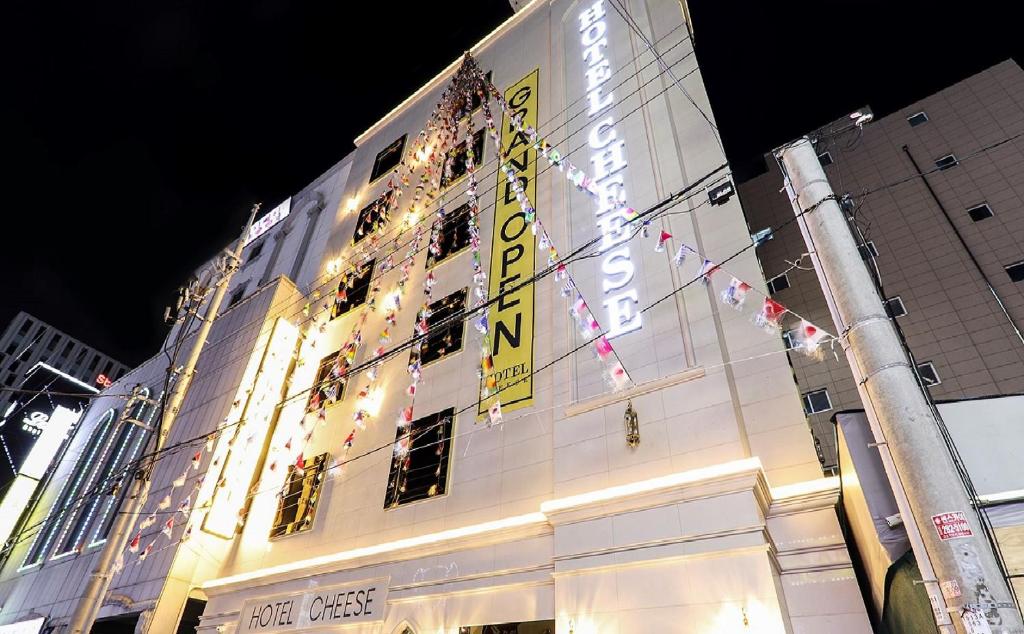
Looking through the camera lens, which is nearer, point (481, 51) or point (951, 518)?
point (951, 518)

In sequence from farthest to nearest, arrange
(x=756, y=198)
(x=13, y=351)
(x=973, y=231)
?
(x=13, y=351)
(x=756, y=198)
(x=973, y=231)

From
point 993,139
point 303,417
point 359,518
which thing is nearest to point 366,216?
point 303,417

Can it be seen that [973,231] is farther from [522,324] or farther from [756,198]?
[522,324]

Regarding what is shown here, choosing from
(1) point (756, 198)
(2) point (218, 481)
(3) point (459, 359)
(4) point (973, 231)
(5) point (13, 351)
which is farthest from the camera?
(5) point (13, 351)

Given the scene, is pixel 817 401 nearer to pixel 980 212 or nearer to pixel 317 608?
pixel 980 212

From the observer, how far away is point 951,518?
357 cm

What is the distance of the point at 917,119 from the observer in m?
22.9

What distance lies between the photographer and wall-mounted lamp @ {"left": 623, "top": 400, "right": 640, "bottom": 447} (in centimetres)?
826

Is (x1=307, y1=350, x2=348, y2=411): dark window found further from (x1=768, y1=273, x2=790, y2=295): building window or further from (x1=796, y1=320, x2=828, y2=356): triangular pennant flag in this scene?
(x1=768, y1=273, x2=790, y2=295): building window

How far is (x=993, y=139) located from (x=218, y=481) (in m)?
29.2

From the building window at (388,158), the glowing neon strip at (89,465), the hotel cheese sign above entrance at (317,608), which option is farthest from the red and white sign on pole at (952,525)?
the glowing neon strip at (89,465)

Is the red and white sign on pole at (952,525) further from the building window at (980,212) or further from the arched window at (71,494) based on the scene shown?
the arched window at (71,494)

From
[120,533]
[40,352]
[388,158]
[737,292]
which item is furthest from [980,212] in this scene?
[40,352]

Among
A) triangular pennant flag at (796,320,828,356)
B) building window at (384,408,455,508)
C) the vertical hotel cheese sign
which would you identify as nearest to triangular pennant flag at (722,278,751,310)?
triangular pennant flag at (796,320,828,356)
